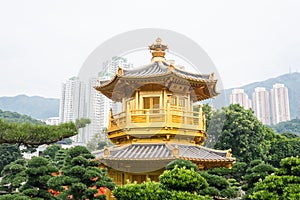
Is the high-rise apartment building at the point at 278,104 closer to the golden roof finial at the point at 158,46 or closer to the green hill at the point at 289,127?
the green hill at the point at 289,127

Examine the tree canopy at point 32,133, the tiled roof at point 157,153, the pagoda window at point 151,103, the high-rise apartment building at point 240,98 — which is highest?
the high-rise apartment building at point 240,98

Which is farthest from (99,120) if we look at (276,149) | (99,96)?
(276,149)

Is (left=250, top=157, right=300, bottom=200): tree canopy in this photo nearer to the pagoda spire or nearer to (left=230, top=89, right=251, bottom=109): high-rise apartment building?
the pagoda spire

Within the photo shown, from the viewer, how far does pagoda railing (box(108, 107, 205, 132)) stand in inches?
447

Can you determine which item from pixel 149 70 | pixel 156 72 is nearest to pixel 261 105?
pixel 149 70

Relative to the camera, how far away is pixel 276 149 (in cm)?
3503

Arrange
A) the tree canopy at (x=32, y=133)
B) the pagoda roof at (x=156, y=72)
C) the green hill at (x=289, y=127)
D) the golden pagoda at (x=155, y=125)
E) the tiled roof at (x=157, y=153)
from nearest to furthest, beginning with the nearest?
the tree canopy at (x=32, y=133), the tiled roof at (x=157, y=153), the golden pagoda at (x=155, y=125), the pagoda roof at (x=156, y=72), the green hill at (x=289, y=127)

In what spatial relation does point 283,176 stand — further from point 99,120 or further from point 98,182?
point 99,120

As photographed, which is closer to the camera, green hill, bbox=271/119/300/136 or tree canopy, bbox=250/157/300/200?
tree canopy, bbox=250/157/300/200

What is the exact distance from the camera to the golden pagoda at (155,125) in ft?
35.8

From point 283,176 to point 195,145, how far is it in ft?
15.8

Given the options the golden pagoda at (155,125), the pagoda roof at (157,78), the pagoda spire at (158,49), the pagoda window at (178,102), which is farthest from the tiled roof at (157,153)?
the pagoda spire at (158,49)

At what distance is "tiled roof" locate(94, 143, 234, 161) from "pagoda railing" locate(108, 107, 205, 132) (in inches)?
30.9

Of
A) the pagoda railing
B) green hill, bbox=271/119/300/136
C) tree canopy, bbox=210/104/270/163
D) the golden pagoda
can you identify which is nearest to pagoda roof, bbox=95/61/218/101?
the golden pagoda
